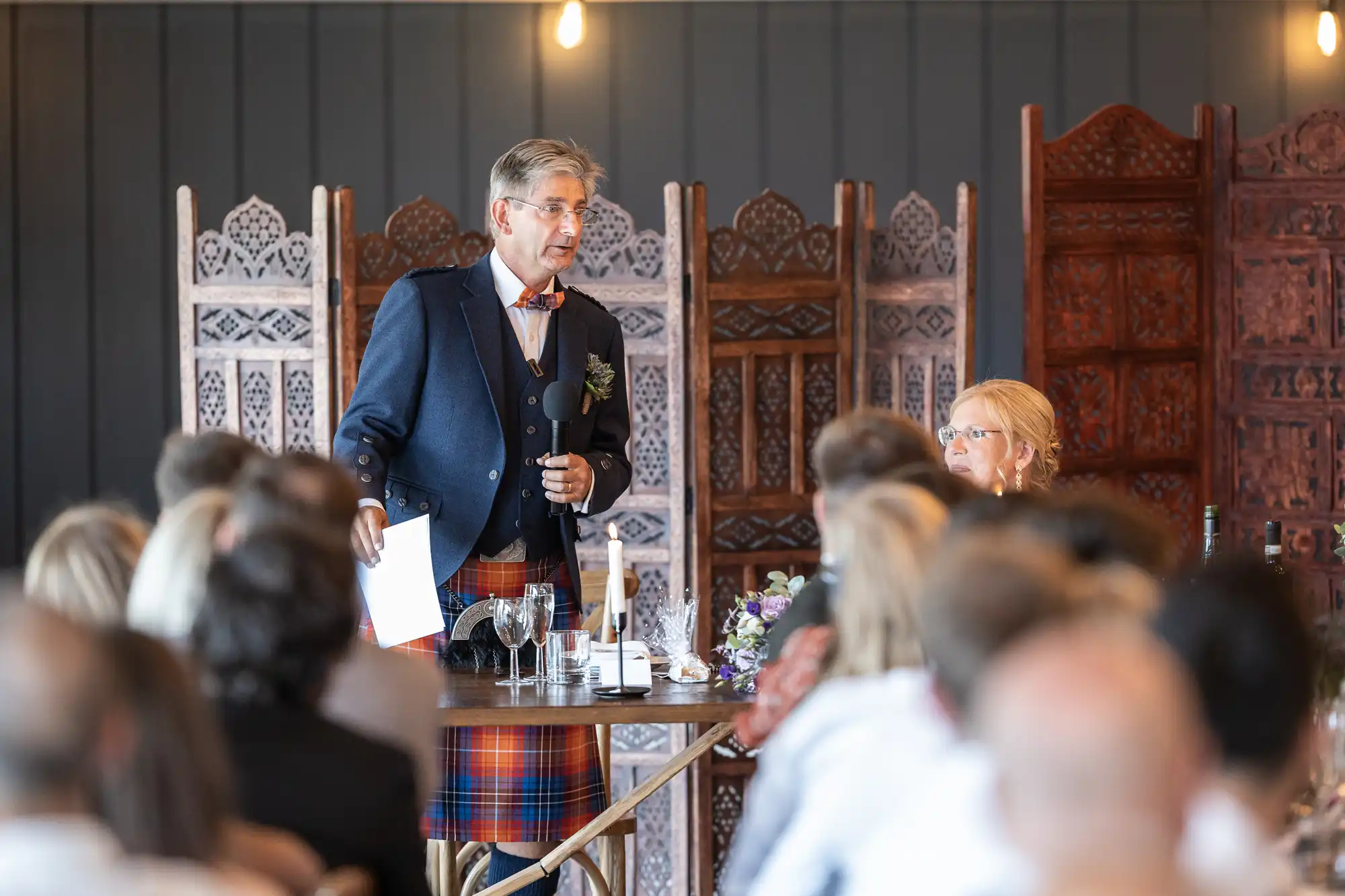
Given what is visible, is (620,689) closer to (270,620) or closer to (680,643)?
(680,643)

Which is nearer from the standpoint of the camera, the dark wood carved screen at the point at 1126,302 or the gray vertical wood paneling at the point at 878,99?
the dark wood carved screen at the point at 1126,302

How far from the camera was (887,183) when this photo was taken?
5867 millimetres

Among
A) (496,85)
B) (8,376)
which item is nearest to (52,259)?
(8,376)

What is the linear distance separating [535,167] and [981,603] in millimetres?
2035

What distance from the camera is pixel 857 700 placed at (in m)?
1.61

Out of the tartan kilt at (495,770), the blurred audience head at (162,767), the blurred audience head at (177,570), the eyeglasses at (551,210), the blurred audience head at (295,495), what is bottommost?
the tartan kilt at (495,770)

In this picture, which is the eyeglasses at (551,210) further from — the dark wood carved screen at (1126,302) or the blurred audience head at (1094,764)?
the blurred audience head at (1094,764)

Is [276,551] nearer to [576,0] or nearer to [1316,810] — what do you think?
[1316,810]

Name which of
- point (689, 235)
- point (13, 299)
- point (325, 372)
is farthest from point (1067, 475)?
point (13, 299)

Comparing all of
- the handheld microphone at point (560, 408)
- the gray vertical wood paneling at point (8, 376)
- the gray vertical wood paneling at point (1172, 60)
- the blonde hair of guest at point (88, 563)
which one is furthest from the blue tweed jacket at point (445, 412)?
Result: the gray vertical wood paneling at point (1172, 60)

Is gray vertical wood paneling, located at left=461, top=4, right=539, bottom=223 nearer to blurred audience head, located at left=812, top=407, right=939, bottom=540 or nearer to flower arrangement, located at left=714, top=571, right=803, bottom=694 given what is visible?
flower arrangement, located at left=714, top=571, right=803, bottom=694

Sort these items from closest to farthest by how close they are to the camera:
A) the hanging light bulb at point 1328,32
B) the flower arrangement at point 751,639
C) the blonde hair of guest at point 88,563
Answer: the blonde hair of guest at point 88,563, the flower arrangement at point 751,639, the hanging light bulb at point 1328,32

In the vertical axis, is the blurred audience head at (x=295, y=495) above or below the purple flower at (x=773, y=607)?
above

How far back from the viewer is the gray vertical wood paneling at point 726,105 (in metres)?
5.83
